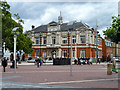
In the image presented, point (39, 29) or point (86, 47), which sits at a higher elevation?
point (39, 29)

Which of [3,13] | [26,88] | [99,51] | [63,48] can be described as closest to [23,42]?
[3,13]

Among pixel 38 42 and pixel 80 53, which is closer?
pixel 80 53

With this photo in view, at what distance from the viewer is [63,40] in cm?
6019

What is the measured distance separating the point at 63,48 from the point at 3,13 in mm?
27754

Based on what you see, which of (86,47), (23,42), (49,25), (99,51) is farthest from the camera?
(99,51)

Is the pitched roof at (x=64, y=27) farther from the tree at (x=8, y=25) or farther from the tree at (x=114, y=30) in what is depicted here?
the tree at (x=114, y=30)

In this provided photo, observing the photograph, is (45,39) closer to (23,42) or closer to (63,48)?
(63,48)

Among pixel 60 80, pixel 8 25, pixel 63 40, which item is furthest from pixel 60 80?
pixel 63 40

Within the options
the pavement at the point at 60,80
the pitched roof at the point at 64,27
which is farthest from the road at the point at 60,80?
the pitched roof at the point at 64,27

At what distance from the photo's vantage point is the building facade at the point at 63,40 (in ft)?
191

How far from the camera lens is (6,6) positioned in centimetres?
3556

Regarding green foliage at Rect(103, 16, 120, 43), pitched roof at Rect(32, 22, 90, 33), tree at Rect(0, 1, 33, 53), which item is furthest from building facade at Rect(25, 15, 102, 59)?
green foliage at Rect(103, 16, 120, 43)

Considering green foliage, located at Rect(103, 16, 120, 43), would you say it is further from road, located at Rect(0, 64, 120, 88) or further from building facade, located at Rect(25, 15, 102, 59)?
building facade, located at Rect(25, 15, 102, 59)

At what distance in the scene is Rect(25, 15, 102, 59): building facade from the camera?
5808cm
